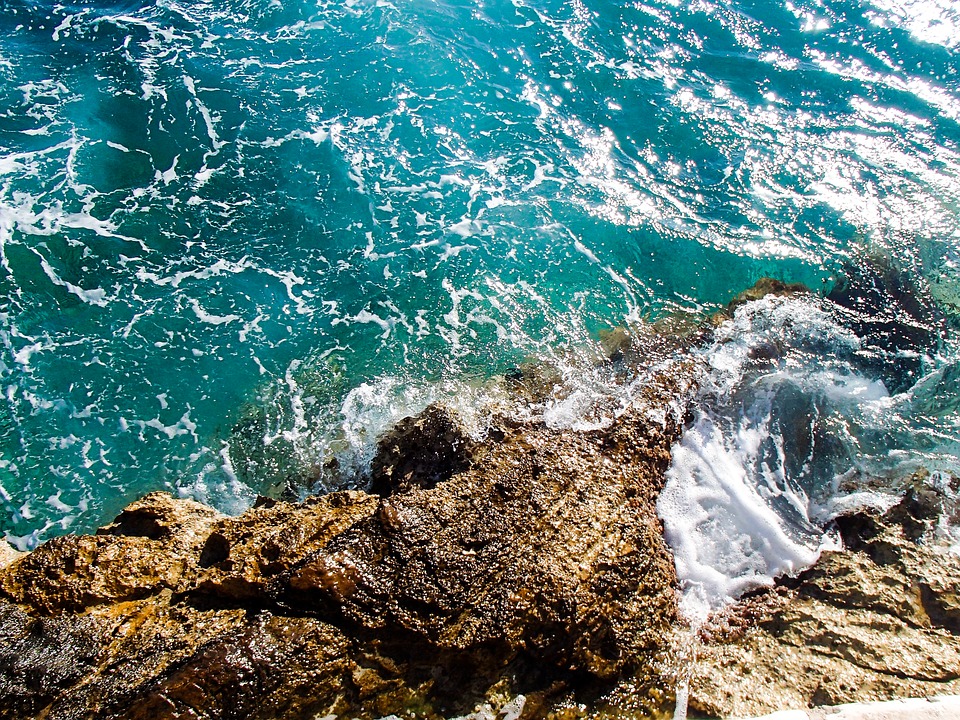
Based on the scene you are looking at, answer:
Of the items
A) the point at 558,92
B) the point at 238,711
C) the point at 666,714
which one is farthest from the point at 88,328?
the point at 558,92

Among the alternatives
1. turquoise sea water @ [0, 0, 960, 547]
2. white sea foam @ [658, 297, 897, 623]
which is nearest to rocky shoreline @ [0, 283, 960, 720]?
white sea foam @ [658, 297, 897, 623]

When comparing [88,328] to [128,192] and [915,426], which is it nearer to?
[128,192]

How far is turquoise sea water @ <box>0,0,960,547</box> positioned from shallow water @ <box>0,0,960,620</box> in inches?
2.3

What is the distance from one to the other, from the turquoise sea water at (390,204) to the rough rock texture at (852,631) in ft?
4.99

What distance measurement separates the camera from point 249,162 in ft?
38.9

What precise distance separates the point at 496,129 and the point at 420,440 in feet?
26.5

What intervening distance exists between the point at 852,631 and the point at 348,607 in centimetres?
540

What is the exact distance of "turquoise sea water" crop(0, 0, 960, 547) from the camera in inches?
347

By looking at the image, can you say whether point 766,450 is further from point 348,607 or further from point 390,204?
point 390,204

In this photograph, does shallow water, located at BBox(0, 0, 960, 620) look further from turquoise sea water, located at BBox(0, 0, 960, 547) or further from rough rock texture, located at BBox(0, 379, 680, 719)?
rough rock texture, located at BBox(0, 379, 680, 719)

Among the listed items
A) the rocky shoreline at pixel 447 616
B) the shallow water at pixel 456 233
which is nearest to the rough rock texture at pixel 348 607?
the rocky shoreline at pixel 447 616

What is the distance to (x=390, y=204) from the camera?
11625mm

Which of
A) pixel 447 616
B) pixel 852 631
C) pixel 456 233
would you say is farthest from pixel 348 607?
pixel 456 233

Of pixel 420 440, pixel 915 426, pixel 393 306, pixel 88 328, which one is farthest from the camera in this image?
pixel 393 306
